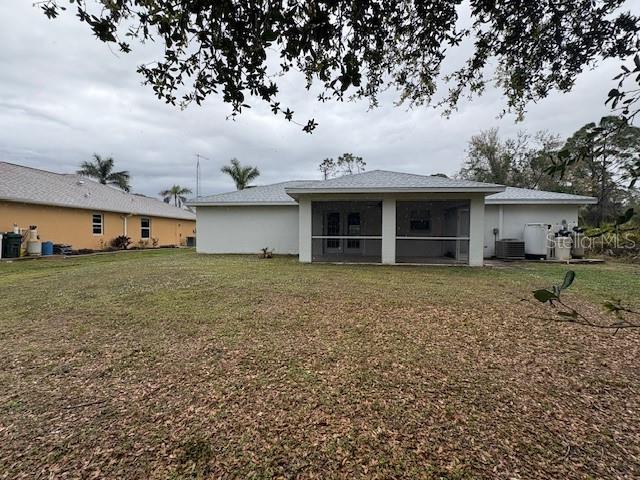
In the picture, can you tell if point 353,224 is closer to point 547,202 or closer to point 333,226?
point 333,226

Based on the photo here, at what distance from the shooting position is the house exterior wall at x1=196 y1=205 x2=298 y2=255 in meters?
15.4

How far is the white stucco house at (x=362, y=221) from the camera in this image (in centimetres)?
1314

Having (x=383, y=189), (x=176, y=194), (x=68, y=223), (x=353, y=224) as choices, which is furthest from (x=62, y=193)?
(x=176, y=194)

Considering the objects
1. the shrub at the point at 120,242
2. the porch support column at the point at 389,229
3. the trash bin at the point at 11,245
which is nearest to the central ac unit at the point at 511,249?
the porch support column at the point at 389,229

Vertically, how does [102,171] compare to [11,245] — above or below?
above

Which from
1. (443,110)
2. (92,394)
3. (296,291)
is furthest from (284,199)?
(92,394)

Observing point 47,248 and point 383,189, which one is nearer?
point 383,189

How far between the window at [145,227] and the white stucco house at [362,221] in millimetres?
8732

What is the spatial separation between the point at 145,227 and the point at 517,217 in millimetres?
22587

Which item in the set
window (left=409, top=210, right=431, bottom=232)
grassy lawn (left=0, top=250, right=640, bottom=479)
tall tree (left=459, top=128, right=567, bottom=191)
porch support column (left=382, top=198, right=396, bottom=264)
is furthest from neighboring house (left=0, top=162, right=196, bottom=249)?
tall tree (left=459, top=128, right=567, bottom=191)

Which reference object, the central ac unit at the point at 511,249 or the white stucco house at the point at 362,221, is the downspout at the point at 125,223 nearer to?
the white stucco house at the point at 362,221

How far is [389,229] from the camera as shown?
1155 centimetres

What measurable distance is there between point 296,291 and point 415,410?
179 inches

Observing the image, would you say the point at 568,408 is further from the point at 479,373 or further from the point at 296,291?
the point at 296,291
